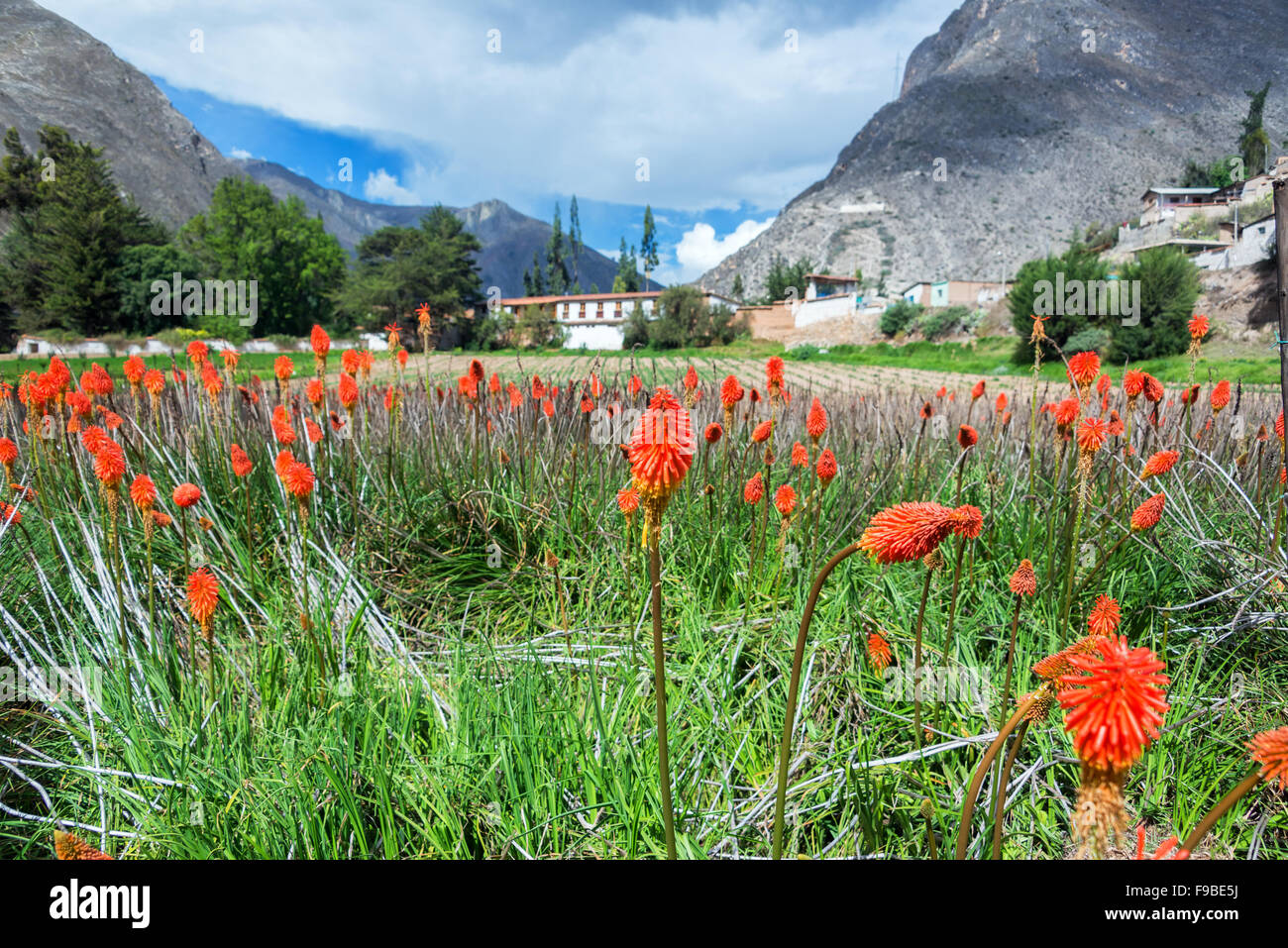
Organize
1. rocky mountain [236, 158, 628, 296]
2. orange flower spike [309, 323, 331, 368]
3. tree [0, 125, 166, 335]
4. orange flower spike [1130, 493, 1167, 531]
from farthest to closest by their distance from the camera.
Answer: rocky mountain [236, 158, 628, 296] < tree [0, 125, 166, 335] < orange flower spike [309, 323, 331, 368] < orange flower spike [1130, 493, 1167, 531]

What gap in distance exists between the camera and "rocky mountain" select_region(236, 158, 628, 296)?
70.5 meters

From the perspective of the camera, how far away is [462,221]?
70.2 metres

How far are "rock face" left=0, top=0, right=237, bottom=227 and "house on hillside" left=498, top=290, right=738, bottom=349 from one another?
28.8m

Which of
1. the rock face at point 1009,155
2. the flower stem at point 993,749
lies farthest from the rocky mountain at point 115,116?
the rock face at point 1009,155

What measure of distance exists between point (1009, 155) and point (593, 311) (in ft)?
276

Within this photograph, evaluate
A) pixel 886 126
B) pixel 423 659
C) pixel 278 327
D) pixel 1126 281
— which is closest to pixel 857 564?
pixel 423 659

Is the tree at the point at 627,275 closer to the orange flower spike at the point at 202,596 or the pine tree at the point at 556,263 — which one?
the pine tree at the point at 556,263

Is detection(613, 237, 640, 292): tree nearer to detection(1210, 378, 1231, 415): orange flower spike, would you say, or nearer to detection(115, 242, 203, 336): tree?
detection(115, 242, 203, 336): tree

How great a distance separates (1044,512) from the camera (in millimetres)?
2756

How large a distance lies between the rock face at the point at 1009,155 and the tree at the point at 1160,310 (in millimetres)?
67666

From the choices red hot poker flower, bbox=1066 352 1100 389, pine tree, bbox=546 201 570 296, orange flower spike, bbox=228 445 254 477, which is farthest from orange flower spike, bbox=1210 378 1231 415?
pine tree, bbox=546 201 570 296

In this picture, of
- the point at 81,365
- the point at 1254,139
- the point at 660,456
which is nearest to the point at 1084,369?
the point at 660,456

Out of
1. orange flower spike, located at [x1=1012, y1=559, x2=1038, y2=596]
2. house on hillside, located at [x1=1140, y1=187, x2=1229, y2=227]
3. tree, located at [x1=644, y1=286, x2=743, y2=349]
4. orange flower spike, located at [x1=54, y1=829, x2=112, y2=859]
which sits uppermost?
house on hillside, located at [x1=1140, y1=187, x2=1229, y2=227]

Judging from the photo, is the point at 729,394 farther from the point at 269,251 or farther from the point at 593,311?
the point at 269,251
